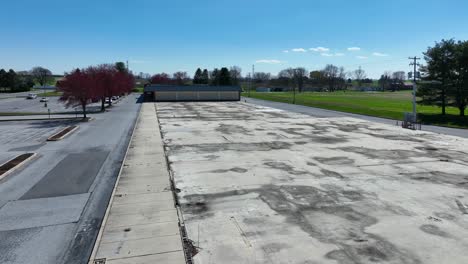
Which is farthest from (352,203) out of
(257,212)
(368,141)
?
(368,141)

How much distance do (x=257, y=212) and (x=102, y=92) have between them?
48.2m

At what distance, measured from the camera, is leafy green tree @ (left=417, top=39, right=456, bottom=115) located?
45469 mm

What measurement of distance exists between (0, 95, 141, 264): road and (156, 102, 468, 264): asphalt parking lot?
3351 mm

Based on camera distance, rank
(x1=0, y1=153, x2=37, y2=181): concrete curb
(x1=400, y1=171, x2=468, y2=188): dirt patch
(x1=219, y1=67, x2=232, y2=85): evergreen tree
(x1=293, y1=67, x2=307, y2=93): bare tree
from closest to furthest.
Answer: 1. (x1=400, y1=171, x2=468, y2=188): dirt patch
2. (x1=0, y1=153, x2=37, y2=181): concrete curb
3. (x1=219, y1=67, x2=232, y2=85): evergreen tree
4. (x1=293, y1=67, x2=307, y2=93): bare tree

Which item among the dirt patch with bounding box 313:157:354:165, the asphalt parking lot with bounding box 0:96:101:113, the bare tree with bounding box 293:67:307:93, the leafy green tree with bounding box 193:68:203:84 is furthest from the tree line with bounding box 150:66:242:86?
the dirt patch with bounding box 313:157:354:165

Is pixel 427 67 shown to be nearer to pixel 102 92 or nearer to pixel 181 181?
pixel 181 181

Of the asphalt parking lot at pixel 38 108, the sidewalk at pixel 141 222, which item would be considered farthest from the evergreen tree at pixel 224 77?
the sidewalk at pixel 141 222

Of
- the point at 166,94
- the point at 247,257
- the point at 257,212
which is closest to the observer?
the point at 247,257

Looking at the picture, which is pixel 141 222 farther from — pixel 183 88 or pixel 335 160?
pixel 183 88

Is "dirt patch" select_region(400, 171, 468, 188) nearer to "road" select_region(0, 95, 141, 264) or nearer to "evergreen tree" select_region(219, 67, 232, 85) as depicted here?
"road" select_region(0, 95, 141, 264)

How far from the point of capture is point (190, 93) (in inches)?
3191

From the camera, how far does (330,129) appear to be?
33.2 m

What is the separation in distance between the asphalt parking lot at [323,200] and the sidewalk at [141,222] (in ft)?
2.13

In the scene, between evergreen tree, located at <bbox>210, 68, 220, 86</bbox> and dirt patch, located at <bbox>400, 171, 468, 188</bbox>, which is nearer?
dirt patch, located at <bbox>400, 171, 468, 188</bbox>
